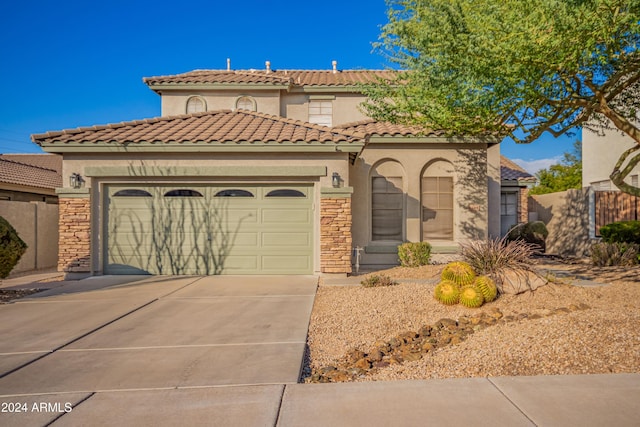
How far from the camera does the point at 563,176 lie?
116 feet

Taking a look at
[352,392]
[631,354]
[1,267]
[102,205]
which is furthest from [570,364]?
[102,205]

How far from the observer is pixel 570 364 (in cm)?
461

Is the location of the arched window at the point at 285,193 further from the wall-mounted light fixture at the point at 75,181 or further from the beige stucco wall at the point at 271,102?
the beige stucco wall at the point at 271,102

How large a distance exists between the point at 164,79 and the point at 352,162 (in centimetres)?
942

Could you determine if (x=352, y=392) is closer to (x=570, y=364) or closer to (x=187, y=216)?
(x=570, y=364)

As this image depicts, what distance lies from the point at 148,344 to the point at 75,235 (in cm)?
665

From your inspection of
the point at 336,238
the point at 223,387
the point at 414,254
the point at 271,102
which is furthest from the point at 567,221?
the point at 223,387

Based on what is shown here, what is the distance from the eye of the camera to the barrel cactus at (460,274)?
7.73 meters

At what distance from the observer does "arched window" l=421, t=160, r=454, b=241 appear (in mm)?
12957

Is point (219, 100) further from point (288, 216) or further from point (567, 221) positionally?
point (567, 221)

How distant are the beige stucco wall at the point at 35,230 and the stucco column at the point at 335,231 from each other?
8.88 meters

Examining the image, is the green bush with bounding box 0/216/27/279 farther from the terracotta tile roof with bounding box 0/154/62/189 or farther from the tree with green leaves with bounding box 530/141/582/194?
the tree with green leaves with bounding box 530/141/582/194

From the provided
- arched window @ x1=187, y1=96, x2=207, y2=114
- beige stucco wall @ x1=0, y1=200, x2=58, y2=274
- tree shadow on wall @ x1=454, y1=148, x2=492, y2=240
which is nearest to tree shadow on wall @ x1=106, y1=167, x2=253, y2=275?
beige stucco wall @ x1=0, y1=200, x2=58, y2=274

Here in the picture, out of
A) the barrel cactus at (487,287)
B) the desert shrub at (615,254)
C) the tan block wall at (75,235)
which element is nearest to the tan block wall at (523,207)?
the desert shrub at (615,254)
